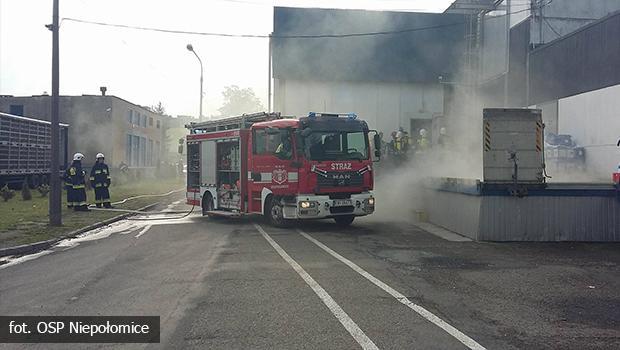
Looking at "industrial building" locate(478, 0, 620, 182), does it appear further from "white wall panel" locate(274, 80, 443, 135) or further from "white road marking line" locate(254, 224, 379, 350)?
"white road marking line" locate(254, 224, 379, 350)

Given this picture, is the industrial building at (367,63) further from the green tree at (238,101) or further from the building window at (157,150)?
the green tree at (238,101)

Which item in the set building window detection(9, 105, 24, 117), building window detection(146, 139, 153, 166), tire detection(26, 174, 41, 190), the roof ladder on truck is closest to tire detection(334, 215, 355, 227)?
the roof ladder on truck

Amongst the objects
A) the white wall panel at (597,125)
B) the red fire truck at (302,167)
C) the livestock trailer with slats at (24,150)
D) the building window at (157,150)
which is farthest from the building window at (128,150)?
the white wall panel at (597,125)

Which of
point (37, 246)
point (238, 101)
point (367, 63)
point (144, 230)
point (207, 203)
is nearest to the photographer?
point (37, 246)

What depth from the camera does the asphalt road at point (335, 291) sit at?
15.7ft

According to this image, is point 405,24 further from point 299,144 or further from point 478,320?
point 478,320

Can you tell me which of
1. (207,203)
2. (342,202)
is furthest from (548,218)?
(207,203)

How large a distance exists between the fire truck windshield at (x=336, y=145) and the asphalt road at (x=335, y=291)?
7.20 ft

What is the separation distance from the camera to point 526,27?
1011 inches

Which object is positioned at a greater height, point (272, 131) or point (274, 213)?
point (272, 131)

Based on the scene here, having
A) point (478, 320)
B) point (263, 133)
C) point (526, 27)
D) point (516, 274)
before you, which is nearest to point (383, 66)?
point (526, 27)

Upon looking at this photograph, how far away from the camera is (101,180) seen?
669 inches

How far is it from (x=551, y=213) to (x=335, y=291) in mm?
5878

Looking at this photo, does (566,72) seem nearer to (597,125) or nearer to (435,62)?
(597,125)
